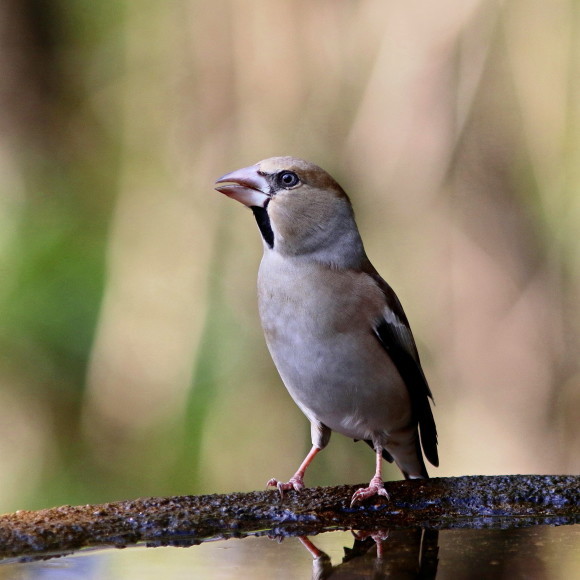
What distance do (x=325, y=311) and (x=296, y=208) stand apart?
40cm

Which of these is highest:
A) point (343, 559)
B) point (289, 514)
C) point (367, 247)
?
point (367, 247)

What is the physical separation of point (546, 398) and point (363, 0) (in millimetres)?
2478

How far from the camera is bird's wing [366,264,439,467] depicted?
367 centimetres

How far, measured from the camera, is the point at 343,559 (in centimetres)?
258

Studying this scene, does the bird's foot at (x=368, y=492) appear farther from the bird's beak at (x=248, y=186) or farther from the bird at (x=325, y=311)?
the bird's beak at (x=248, y=186)

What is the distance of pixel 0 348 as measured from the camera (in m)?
6.02

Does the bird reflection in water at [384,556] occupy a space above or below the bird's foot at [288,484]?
below

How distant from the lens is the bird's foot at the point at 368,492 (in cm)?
306

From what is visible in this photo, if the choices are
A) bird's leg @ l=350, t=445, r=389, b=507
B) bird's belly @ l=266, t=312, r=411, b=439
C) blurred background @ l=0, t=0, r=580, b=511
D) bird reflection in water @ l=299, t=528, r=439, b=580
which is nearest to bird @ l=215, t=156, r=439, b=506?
bird's belly @ l=266, t=312, r=411, b=439

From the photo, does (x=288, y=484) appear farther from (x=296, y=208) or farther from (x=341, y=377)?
(x=296, y=208)

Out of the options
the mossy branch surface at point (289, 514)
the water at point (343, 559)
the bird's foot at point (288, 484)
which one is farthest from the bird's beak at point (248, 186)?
the water at point (343, 559)

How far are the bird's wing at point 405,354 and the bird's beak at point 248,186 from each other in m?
0.49

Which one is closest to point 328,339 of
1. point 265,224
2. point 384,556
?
point 265,224

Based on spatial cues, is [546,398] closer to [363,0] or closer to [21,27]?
[363,0]
